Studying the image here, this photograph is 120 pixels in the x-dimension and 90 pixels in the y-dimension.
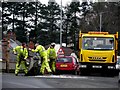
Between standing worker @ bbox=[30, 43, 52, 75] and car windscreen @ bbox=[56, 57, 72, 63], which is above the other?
standing worker @ bbox=[30, 43, 52, 75]

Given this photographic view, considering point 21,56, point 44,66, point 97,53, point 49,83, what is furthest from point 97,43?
point 49,83

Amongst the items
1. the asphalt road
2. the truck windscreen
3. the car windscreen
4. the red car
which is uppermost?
the truck windscreen

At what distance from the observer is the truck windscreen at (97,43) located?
21.6 meters

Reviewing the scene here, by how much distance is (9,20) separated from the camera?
68.1 m

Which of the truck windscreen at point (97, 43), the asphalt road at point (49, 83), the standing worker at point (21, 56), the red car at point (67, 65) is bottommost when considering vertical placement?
the red car at point (67, 65)

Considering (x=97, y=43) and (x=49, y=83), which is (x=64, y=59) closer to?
(x=97, y=43)

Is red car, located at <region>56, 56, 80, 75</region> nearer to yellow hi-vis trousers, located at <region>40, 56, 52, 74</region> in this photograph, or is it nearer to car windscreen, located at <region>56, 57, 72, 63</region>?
car windscreen, located at <region>56, 57, 72, 63</region>

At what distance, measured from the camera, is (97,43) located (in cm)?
2167

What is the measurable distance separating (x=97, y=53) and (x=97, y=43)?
0.58 m

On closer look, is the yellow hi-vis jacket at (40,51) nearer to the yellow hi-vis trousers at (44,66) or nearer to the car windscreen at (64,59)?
the yellow hi-vis trousers at (44,66)

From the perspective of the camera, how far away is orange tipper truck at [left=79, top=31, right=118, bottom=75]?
21.5 metres

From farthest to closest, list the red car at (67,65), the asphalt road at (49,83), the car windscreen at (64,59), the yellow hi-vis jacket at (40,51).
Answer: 1. the car windscreen at (64,59)
2. the red car at (67,65)
3. the yellow hi-vis jacket at (40,51)
4. the asphalt road at (49,83)

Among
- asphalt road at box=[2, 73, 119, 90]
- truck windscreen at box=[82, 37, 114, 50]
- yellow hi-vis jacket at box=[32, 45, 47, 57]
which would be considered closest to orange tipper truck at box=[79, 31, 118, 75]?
truck windscreen at box=[82, 37, 114, 50]

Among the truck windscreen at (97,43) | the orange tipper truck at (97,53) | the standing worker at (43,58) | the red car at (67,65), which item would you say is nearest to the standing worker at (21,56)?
the standing worker at (43,58)
